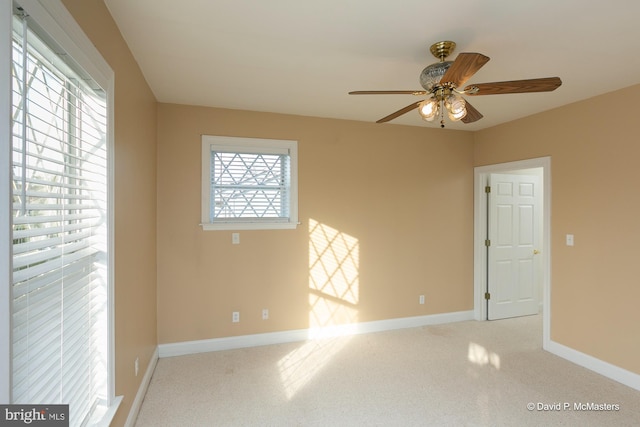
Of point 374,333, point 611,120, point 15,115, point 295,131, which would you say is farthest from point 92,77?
point 611,120

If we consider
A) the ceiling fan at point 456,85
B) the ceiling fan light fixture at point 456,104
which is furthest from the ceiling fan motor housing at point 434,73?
the ceiling fan light fixture at point 456,104

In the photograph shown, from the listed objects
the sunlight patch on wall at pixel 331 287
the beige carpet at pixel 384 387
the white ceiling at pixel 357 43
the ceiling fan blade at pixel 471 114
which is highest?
the white ceiling at pixel 357 43

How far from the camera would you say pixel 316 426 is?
6.88ft

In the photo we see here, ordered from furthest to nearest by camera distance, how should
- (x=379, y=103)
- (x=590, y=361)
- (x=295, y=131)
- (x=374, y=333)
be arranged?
(x=374, y=333) → (x=295, y=131) → (x=379, y=103) → (x=590, y=361)

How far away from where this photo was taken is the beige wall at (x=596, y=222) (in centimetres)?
261

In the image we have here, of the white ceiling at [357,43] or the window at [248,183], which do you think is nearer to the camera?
the white ceiling at [357,43]

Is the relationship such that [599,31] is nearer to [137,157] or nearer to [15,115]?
[15,115]

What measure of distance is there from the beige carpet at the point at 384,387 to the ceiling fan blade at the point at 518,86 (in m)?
2.18

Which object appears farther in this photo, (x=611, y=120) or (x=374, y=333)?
(x=374, y=333)

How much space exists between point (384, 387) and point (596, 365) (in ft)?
6.65

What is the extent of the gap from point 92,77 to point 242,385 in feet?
7.95

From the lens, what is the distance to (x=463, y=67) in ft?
5.02

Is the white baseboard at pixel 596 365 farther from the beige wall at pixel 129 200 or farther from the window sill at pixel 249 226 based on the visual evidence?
the beige wall at pixel 129 200

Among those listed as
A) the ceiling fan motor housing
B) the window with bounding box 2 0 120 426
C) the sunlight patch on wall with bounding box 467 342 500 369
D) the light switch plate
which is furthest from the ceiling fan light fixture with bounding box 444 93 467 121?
the sunlight patch on wall with bounding box 467 342 500 369
